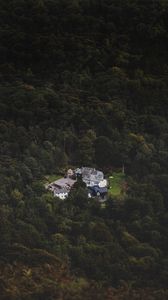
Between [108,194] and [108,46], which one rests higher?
[108,46]

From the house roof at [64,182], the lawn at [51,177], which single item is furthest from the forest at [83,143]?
the house roof at [64,182]

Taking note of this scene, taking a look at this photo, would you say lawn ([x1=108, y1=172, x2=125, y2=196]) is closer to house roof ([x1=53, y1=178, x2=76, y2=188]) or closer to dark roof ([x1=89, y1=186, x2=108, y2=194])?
dark roof ([x1=89, y1=186, x2=108, y2=194])

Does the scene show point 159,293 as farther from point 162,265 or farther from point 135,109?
point 135,109

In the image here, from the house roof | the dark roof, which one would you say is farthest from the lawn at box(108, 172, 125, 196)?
the house roof

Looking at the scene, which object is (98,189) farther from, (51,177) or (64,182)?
(51,177)

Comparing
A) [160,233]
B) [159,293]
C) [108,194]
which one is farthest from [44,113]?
[159,293]

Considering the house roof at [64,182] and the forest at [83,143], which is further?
the house roof at [64,182]

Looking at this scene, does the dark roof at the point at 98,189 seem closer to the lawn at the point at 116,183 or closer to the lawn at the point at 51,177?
the lawn at the point at 116,183
